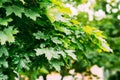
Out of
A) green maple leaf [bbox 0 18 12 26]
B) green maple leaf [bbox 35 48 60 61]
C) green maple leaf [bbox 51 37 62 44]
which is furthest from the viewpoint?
green maple leaf [bbox 51 37 62 44]

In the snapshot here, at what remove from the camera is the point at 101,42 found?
5820 mm

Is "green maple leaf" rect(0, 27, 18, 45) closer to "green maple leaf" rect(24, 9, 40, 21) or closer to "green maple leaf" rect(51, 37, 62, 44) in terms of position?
"green maple leaf" rect(24, 9, 40, 21)

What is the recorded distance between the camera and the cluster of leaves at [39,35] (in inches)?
206

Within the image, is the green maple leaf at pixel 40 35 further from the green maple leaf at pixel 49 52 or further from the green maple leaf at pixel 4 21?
the green maple leaf at pixel 4 21

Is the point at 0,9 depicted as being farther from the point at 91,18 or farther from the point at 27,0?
the point at 91,18

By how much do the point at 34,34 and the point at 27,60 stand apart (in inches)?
16.7

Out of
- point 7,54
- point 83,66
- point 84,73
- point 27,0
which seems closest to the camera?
point 7,54

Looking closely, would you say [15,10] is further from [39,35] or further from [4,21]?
[39,35]

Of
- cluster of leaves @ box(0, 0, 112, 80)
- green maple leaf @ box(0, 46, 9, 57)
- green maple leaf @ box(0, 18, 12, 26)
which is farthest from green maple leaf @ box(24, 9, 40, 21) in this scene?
green maple leaf @ box(0, 46, 9, 57)

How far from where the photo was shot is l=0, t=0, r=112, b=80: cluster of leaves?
5238 mm

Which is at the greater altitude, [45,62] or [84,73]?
[84,73]

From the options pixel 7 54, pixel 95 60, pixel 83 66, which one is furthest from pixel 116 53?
pixel 7 54

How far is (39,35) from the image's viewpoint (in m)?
5.44

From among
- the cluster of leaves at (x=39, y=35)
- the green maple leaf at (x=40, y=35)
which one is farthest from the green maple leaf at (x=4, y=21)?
the green maple leaf at (x=40, y=35)
